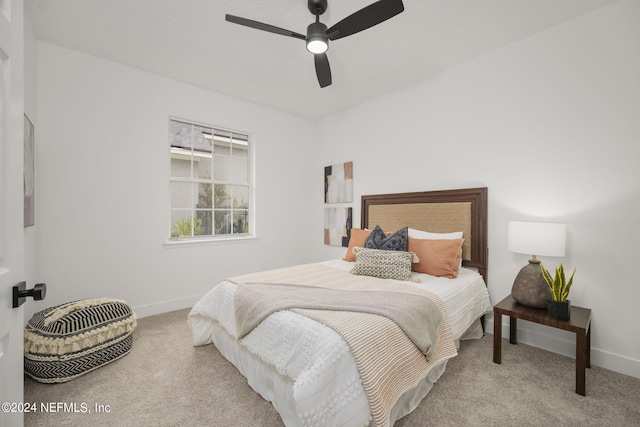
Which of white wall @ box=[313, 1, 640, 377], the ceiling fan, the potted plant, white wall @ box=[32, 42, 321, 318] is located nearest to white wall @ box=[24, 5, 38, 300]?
white wall @ box=[32, 42, 321, 318]

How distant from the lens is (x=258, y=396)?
6.20 ft

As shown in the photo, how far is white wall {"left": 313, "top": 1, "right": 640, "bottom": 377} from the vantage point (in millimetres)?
2191

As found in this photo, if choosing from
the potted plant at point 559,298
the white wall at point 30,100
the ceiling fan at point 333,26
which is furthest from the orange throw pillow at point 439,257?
the white wall at point 30,100

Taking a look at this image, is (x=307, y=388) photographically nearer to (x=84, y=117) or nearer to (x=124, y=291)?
(x=124, y=291)

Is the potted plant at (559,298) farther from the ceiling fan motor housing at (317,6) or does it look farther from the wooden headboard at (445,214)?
the ceiling fan motor housing at (317,6)

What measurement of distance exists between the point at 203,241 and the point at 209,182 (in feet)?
2.56

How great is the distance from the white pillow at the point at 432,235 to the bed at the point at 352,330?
1 centimetres

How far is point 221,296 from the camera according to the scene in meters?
2.32

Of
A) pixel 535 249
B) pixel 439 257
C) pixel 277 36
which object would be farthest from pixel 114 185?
pixel 535 249

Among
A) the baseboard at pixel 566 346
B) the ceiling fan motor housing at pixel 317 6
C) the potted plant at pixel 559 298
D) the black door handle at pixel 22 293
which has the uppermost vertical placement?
the ceiling fan motor housing at pixel 317 6

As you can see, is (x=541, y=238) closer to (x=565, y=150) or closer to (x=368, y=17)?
(x=565, y=150)

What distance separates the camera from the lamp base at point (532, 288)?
2223mm

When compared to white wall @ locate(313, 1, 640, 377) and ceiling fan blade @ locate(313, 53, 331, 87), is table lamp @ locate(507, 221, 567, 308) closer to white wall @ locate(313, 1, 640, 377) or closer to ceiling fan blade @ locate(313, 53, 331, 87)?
white wall @ locate(313, 1, 640, 377)

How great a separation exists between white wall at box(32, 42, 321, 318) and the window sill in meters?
0.05
